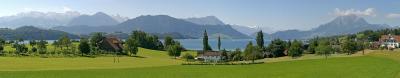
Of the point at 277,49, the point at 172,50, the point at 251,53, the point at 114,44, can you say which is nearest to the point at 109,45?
the point at 114,44

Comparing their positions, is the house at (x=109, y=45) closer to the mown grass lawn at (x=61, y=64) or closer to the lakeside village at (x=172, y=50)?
the lakeside village at (x=172, y=50)

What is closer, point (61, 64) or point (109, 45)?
point (61, 64)

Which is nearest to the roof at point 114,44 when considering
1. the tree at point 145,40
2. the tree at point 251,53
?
the tree at point 145,40

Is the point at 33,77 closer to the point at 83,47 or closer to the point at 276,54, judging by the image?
the point at 83,47

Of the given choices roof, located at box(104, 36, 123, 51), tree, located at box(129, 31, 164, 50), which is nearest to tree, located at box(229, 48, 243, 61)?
roof, located at box(104, 36, 123, 51)

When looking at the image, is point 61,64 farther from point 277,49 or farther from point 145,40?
point 145,40

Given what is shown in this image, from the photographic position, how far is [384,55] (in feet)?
352

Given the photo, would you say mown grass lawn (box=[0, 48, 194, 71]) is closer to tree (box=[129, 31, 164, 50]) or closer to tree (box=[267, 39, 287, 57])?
tree (box=[267, 39, 287, 57])

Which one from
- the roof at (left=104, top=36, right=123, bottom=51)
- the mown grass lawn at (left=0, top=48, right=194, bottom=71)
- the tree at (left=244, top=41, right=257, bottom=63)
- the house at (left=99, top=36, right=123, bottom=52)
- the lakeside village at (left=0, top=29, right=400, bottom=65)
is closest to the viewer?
the mown grass lawn at (left=0, top=48, right=194, bottom=71)

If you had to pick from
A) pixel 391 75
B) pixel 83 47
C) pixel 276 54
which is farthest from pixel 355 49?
pixel 391 75

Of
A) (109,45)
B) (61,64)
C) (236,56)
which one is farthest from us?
(109,45)

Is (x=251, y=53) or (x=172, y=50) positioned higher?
(x=172, y=50)

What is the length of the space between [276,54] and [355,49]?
21.7m

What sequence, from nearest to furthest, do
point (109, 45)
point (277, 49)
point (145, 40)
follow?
point (277, 49)
point (109, 45)
point (145, 40)
